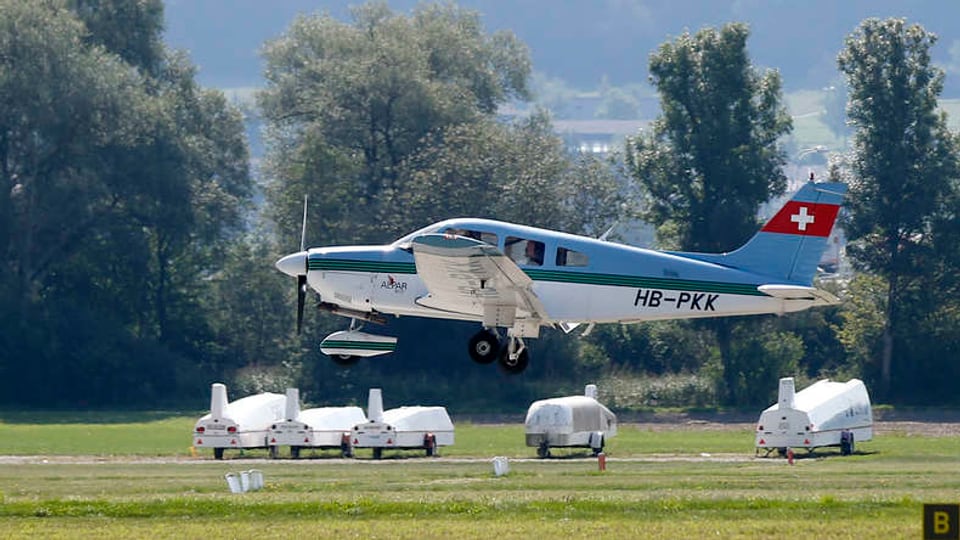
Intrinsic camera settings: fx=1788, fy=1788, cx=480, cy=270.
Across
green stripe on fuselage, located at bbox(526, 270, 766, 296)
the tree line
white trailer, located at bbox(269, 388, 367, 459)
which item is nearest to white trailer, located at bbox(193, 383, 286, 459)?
white trailer, located at bbox(269, 388, 367, 459)

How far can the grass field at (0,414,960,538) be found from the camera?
90.3ft

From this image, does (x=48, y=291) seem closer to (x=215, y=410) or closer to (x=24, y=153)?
(x=24, y=153)

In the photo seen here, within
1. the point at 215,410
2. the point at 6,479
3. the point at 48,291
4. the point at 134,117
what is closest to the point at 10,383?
the point at 48,291

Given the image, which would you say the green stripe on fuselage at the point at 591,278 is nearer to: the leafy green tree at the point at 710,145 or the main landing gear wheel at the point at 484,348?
the main landing gear wheel at the point at 484,348

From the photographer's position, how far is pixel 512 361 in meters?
31.5

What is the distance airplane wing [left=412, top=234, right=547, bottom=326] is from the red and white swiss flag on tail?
15.8 ft

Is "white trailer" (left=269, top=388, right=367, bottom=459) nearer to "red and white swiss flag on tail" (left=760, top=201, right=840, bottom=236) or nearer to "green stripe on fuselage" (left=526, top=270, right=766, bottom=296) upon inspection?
"green stripe on fuselage" (left=526, top=270, right=766, bottom=296)

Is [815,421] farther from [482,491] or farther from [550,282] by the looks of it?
[550,282]

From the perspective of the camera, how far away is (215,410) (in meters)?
49.9

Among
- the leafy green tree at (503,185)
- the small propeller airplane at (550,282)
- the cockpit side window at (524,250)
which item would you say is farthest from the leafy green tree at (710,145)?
the cockpit side window at (524,250)

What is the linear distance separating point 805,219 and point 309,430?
823 inches

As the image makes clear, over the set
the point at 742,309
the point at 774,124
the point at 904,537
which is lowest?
the point at 904,537

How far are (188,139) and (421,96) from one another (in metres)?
9.84

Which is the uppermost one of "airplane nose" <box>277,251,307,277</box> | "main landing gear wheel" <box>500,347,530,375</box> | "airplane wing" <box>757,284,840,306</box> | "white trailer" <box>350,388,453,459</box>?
"airplane nose" <box>277,251,307,277</box>
